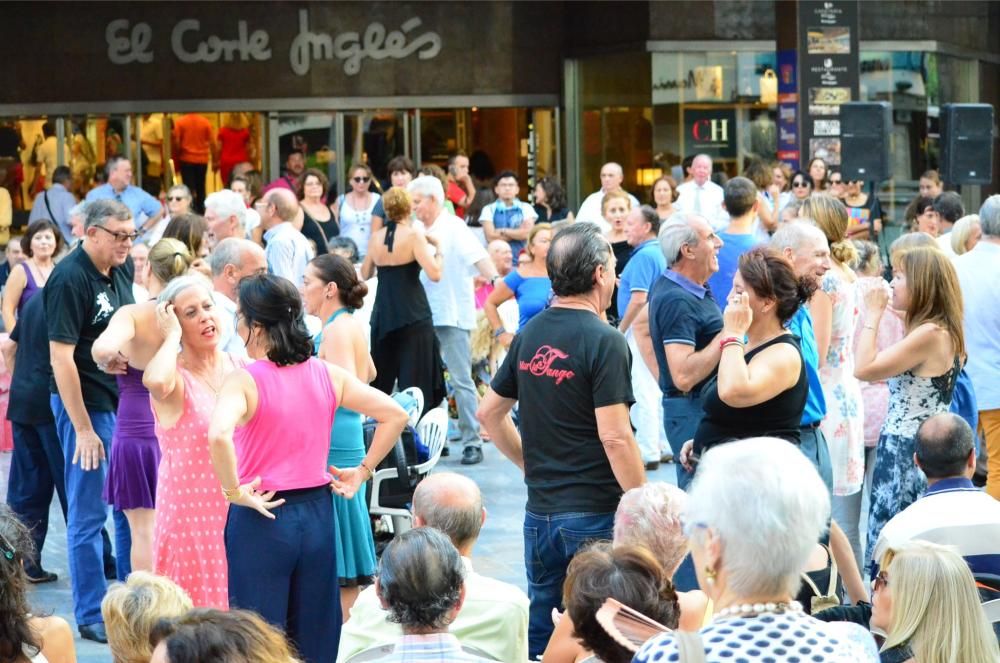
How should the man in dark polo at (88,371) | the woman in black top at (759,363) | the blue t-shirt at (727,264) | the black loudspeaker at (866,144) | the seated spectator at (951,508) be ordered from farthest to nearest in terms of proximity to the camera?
the black loudspeaker at (866,144), the blue t-shirt at (727,264), the man in dark polo at (88,371), the woman in black top at (759,363), the seated spectator at (951,508)

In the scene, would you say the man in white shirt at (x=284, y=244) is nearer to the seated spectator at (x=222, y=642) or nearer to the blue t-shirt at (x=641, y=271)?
the blue t-shirt at (x=641, y=271)

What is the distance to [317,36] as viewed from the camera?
67.0 feet

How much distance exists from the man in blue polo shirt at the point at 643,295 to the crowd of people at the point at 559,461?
5 centimetres

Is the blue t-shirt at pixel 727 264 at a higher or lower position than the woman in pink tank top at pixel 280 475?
higher

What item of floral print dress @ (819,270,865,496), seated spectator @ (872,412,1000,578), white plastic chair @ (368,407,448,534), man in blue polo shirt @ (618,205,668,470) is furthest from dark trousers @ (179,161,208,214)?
seated spectator @ (872,412,1000,578)

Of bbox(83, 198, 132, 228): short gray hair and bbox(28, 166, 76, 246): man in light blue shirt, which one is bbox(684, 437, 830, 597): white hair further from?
bbox(28, 166, 76, 246): man in light blue shirt

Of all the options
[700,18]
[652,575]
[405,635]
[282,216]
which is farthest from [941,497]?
[700,18]

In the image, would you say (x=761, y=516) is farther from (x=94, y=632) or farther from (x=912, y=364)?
(x=94, y=632)

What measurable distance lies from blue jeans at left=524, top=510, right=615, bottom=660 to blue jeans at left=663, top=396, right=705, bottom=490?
2.91 feet

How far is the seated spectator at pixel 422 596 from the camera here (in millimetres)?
3473

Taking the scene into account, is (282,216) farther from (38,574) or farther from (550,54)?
(550,54)

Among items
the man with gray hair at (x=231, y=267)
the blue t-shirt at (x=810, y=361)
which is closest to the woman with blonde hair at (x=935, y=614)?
the blue t-shirt at (x=810, y=361)

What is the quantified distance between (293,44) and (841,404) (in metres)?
15.0

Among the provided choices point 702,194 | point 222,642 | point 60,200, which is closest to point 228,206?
point 222,642
